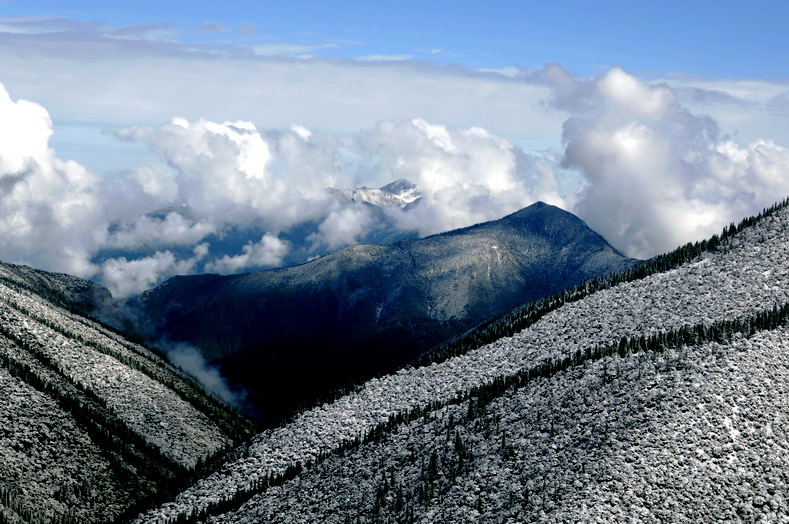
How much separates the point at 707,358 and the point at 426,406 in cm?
6140

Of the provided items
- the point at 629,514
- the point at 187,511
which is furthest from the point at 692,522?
the point at 187,511

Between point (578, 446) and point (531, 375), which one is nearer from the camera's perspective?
point (578, 446)

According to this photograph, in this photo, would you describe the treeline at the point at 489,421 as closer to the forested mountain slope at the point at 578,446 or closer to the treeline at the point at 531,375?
the treeline at the point at 531,375

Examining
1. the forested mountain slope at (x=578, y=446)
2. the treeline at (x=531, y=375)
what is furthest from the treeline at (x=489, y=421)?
the forested mountain slope at (x=578, y=446)

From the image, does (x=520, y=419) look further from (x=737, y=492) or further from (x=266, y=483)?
(x=266, y=483)

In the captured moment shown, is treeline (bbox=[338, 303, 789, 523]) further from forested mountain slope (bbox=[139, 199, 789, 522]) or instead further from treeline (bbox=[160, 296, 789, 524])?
forested mountain slope (bbox=[139, 199, 789, 522])

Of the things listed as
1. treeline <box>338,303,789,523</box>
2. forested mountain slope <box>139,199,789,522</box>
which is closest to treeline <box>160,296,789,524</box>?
treeline <box>338,303,789,523</box>

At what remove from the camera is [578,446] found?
14475 cm

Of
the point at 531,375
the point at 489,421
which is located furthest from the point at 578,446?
the point at 531,375

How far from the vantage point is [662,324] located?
198375 mm

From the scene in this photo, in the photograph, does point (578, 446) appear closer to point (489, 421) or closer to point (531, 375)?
point (489, 421)

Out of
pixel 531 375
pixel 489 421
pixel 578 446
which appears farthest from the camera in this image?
pixel 531 375

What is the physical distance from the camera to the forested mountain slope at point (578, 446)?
13200 centimetres

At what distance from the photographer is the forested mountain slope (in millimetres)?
132000
